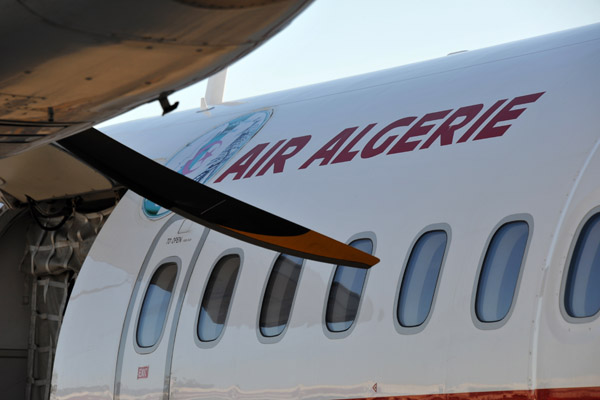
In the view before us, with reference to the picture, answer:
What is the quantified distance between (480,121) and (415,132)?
61 centimetres

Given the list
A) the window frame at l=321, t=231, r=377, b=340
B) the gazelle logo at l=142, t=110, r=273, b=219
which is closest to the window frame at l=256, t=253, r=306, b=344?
the window frame at l=321, t=231, r=377, b=340

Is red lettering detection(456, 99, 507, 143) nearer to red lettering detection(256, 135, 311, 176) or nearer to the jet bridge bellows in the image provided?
red lettering detection(256, 135, 311, 176)

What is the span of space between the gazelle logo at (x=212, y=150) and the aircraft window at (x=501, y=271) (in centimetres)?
342

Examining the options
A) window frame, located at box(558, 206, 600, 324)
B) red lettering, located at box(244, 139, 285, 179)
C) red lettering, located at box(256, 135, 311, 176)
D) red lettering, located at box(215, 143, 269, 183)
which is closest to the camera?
window frame, located at box(558, 206, 600, 324)

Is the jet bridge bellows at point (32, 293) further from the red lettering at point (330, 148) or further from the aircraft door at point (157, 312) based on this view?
the red lettering at point (330, 148)

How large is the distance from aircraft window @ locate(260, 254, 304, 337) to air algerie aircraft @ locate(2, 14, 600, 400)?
0.06 feet

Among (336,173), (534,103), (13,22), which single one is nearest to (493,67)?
(534,103)

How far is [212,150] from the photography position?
9664 millimetres

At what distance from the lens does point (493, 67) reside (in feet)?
25.7

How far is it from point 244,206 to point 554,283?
7.25 ft

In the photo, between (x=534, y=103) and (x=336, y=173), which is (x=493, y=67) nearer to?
(x=534, y=103)

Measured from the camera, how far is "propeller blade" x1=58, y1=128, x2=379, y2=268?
674 centimetres

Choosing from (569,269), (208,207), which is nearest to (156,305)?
(208,207)

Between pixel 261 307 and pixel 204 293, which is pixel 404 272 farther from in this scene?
pixel 204 293
